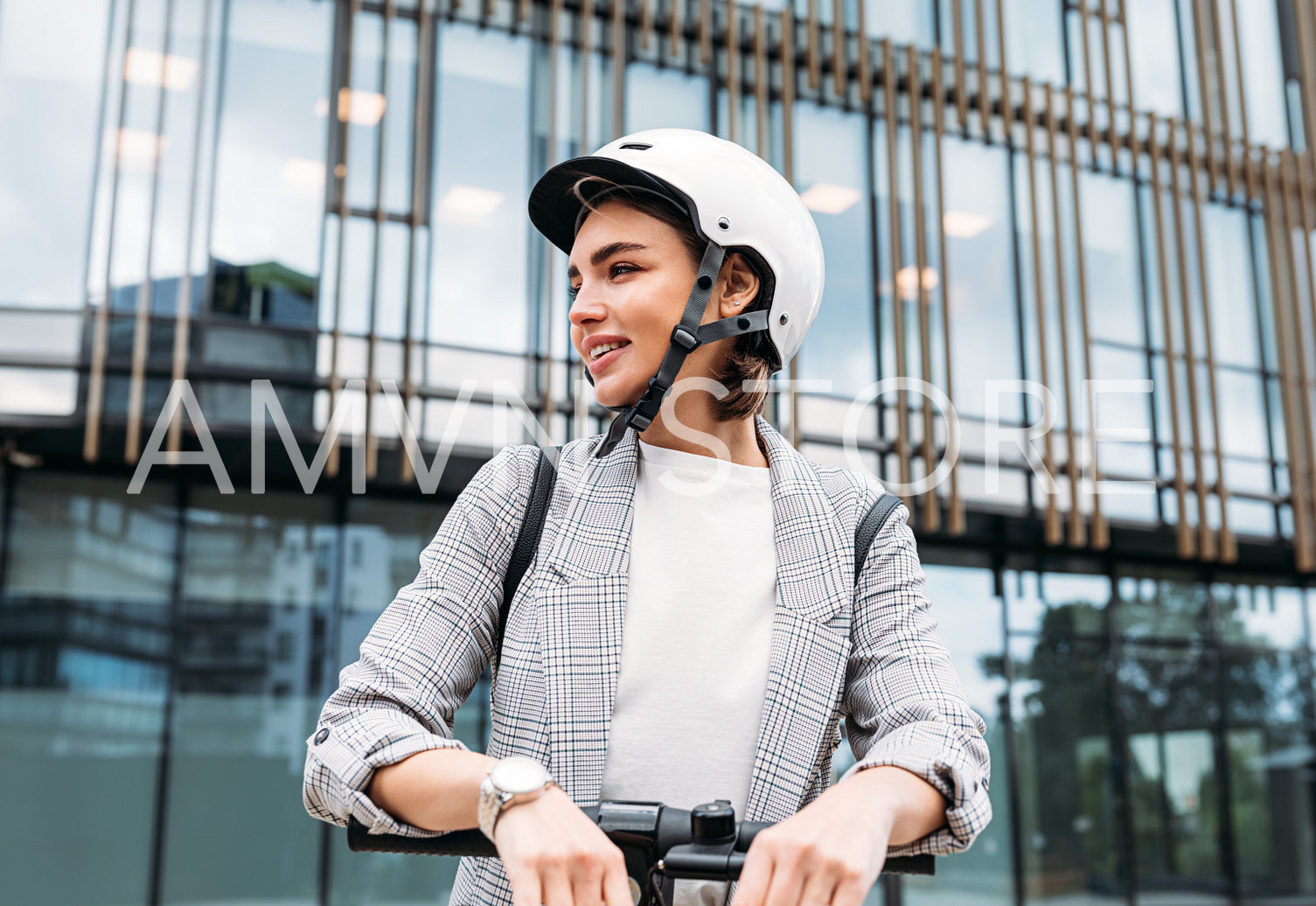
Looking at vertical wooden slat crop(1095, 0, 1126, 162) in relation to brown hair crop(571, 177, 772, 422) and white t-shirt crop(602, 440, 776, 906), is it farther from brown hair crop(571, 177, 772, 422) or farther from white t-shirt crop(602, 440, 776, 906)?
white t-shirt crop(602, 440, 776, 906)

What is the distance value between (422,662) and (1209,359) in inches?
398

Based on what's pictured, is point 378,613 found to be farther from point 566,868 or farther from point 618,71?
point 566,868

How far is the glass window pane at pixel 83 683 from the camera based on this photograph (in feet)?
21.5

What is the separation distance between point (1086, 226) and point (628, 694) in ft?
31.6

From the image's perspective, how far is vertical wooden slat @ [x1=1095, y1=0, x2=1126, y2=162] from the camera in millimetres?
9938

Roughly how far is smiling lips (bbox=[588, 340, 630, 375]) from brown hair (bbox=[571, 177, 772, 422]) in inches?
6.2

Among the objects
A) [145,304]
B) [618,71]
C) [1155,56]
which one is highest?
[1155,56]

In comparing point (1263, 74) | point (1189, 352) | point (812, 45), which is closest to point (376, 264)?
point (812, 45)

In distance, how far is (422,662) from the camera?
4.10ft

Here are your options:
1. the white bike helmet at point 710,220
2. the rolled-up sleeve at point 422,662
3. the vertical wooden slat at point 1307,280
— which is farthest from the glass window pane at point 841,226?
the rolled-up sleeve at point 422,662

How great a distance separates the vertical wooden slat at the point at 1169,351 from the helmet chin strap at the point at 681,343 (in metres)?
8.77

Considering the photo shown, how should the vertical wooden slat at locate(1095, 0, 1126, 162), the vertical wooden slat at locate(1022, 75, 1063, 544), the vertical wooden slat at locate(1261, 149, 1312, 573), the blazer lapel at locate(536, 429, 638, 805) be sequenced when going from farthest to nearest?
1. the vertical wooden slat at locate(1095, 0, 1126, 162)
2. the vertical wooden slat at locate(1261, 149, 1312, 573)
3. the vertical wooden slat at locate(1022, 75, 1063, 544)
4. the blazer lapel at locate(536, 429, 638, 805)

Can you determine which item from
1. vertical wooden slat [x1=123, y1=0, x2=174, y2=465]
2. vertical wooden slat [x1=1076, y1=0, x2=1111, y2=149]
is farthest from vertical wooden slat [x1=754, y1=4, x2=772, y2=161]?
vertical wooden slat [x1=123, y1=0, x2=174, y2=465]

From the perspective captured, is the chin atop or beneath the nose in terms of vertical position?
beneath
